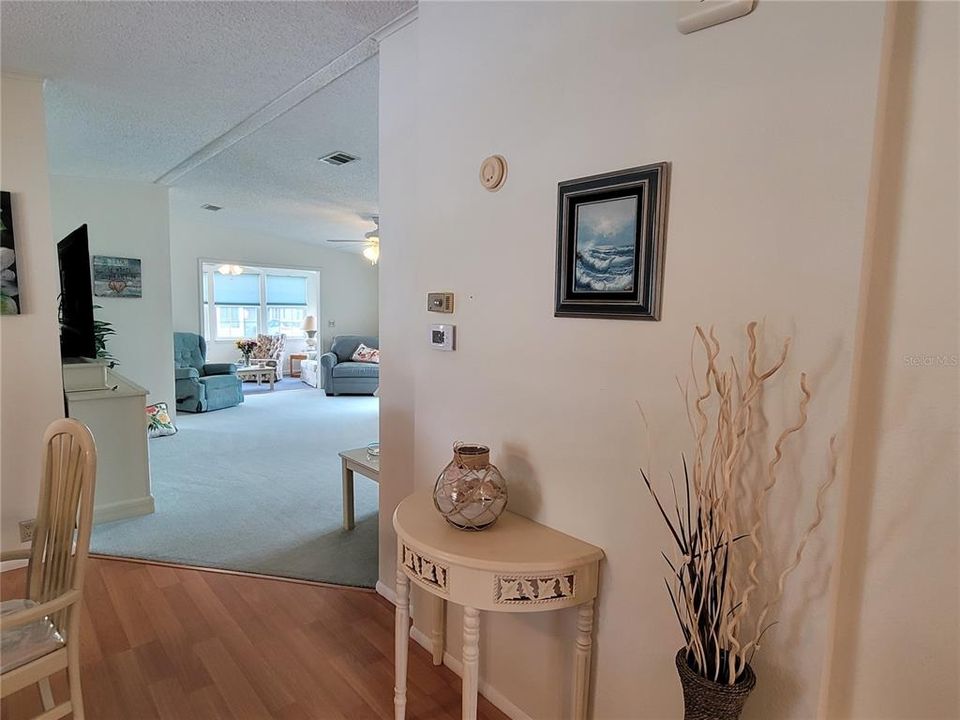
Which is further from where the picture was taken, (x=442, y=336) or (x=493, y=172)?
(x=442, y=336)

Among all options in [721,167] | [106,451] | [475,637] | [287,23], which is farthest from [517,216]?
[106,451]

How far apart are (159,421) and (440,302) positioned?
4.61 meters

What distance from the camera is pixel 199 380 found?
6.44 metres

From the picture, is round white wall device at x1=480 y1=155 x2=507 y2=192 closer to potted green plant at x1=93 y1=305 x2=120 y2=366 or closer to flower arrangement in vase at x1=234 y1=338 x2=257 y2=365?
potted green plant at x1=93 y1=305 x2=120 y2=366

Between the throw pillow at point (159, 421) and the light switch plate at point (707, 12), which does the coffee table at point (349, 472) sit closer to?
the light switch plate at point (707, 12)

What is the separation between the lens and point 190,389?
6.36 metres

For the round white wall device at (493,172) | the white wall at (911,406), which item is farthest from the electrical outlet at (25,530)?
the white wall at (911,406)

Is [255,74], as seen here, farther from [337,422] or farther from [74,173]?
[337,422]

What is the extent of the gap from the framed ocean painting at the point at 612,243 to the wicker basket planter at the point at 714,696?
0.81 m

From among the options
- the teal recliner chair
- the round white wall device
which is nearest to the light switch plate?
the round white wall device

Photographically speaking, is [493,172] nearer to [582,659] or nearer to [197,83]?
[582,659]

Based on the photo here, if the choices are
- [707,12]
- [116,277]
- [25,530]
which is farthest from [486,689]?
[116,277]

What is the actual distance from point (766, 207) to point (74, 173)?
5709 millimetres

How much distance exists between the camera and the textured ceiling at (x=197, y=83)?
211 centimetres
